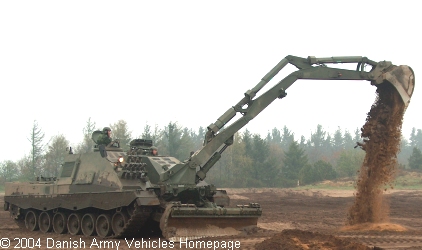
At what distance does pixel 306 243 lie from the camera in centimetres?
1251

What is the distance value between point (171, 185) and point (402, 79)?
749cm

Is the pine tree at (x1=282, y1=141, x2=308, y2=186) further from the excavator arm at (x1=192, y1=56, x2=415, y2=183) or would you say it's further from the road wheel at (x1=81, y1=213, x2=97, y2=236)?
the road wheel at (x1=81, y1=213, x2=97, y2=236)

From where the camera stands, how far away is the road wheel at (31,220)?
66.1 feet

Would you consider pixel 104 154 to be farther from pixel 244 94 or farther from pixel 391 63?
pixel 391 63

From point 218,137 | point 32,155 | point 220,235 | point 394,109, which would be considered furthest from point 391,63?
point 32,155

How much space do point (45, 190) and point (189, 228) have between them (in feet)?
20.9

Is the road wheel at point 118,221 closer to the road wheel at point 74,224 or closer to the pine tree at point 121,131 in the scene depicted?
the road wheel at point 74,224

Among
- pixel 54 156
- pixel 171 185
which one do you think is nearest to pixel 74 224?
pixel 171 185

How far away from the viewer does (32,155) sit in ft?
195

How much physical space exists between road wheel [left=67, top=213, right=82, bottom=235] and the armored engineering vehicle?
0.03 meters

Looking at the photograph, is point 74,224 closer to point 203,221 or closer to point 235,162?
point 203,221

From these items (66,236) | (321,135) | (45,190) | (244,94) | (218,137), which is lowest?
→ (66,236)

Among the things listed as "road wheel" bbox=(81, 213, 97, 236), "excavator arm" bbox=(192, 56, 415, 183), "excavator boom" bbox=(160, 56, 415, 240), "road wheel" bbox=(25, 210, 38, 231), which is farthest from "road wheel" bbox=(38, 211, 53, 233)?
"excavator arm" bbox=(192, 56, 415, 183)

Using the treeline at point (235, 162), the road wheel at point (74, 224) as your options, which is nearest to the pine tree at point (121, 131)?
the treeline at point (235, 162)
